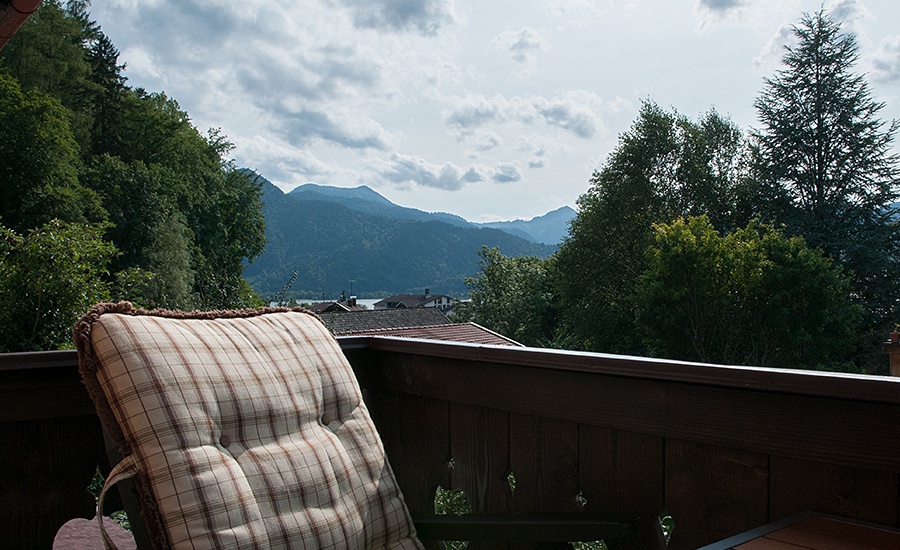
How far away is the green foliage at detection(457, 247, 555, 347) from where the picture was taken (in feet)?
98.0

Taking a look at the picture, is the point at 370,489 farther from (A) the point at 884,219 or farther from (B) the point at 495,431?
(A) the point at 884,219

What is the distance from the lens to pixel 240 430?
1117mm

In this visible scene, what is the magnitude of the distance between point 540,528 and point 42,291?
9.57 meters

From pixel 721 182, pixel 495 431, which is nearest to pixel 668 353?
pixel 721 182

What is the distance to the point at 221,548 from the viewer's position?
98 cm

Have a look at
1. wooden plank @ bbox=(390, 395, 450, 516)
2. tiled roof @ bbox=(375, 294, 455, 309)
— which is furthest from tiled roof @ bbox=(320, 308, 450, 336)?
tiled roof @ bbox=(375, 294, 455, 309)

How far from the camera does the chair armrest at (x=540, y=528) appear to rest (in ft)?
3.58

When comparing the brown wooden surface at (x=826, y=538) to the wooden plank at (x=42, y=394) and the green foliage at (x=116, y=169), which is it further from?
the green foliage at (x=116, y=169)

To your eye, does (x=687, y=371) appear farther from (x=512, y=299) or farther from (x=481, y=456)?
(x=512, y=299)

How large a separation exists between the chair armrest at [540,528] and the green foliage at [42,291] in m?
8.98

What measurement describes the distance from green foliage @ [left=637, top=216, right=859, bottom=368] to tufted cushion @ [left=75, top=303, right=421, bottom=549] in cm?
1992

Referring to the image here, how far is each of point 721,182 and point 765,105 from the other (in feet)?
9.81

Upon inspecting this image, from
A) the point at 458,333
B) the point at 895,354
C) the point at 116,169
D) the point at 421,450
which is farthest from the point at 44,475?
the point at 116,169

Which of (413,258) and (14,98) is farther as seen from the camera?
(413,258)
